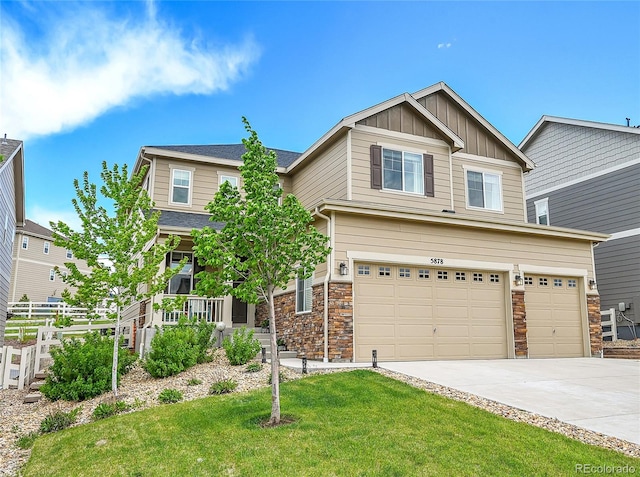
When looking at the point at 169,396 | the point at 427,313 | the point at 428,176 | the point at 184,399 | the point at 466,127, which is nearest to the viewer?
the point at 169,396

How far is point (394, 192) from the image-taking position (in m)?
13.6

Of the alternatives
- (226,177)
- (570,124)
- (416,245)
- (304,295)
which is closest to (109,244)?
(304,295)

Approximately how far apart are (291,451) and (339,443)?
22.4 inches

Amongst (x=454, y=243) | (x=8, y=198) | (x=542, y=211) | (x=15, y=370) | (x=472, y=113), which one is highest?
(x=472, y=113)

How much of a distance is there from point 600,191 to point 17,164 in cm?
Result: 2052

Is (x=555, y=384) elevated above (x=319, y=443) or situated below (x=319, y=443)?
above

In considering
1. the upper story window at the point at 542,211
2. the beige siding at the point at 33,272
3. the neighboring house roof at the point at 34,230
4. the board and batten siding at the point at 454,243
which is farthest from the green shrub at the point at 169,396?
the neighboring house roof at the point at 34,230

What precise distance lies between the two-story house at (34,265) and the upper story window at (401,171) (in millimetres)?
25961

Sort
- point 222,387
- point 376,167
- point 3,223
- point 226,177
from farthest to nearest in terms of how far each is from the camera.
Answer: point 226,177 < point 3,223 < point 376,167 < point 222,387

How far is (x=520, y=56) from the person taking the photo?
18.1 metres

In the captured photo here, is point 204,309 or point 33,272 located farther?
point 33,272

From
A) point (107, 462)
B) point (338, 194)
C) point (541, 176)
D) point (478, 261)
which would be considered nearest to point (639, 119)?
point (541, 176)

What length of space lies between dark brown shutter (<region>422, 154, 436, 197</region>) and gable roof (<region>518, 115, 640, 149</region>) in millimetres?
7705

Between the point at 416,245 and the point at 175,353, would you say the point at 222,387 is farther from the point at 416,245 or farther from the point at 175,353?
the point at 416,245
